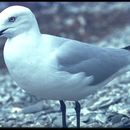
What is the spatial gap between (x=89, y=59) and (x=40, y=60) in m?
0.58

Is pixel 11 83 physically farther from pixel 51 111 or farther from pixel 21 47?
pixel 21 47

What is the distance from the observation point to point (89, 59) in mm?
4840

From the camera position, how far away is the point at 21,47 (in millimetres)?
4477

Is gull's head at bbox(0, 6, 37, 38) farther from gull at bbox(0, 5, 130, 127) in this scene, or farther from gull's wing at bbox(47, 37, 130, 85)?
gull's wing at bbox(47, 37, 130, 85)

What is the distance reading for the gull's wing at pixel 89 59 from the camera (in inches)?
183

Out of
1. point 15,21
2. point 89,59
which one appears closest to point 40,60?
point 15,21

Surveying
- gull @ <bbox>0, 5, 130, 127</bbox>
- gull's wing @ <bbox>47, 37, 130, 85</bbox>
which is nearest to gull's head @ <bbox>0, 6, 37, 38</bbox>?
gull @ <bbox>0, 5, 130, 127</bbox>

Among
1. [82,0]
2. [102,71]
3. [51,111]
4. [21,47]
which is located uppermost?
[21,47]

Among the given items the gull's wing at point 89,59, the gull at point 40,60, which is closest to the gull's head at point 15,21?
the gull at point 40,60

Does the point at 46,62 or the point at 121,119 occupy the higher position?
the point at 46,62

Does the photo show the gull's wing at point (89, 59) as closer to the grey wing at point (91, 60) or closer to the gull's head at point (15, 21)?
the grey wing at point (91, 60)

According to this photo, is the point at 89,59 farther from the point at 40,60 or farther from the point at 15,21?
the point at 15,21

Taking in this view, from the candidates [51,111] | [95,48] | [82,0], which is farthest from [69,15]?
[95,48]

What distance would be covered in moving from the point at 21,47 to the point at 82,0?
8.53 metres
